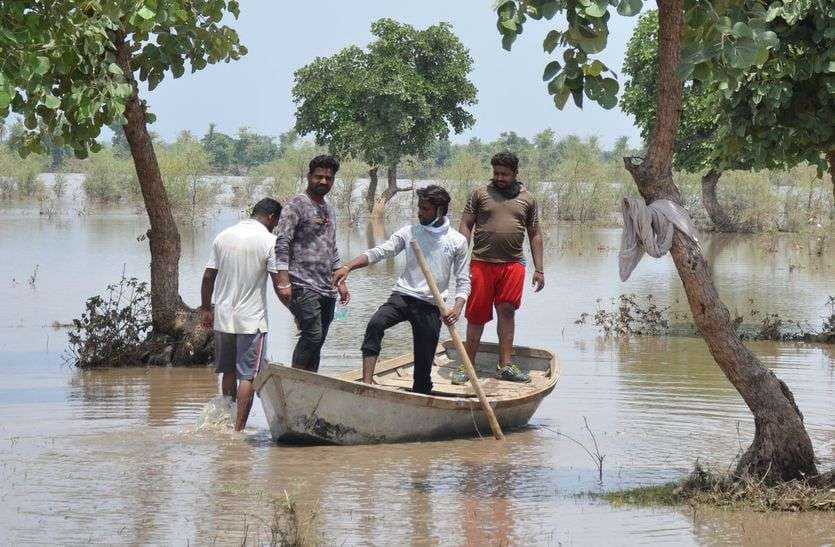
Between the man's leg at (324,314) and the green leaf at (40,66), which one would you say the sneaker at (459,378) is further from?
the green leaf at (40,66)

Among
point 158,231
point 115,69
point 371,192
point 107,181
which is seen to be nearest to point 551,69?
point 115,69

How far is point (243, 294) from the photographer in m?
9.12

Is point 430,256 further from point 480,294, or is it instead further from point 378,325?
point 480,294

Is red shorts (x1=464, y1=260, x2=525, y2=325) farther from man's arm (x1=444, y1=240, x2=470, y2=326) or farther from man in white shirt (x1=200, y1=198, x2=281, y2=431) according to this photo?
man in white shirt (x1=200, y1=198, x2=281, y2=431)

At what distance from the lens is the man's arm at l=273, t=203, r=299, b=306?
359 inches

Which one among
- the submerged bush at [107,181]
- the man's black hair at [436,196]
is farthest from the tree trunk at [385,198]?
the man's black hair at [436,196]

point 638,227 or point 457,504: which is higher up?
point 638,227

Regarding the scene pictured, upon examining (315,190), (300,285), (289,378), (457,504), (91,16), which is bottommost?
(457,504)

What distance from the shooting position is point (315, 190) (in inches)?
367

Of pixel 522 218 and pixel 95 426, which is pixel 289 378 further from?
pixel 522 218

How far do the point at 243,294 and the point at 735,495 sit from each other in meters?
3.61

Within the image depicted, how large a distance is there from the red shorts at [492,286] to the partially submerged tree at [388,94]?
99.6 feet

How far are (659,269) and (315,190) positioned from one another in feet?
58.7

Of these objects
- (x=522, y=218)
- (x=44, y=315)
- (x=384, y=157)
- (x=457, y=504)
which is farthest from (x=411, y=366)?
(x=384, y=157)
